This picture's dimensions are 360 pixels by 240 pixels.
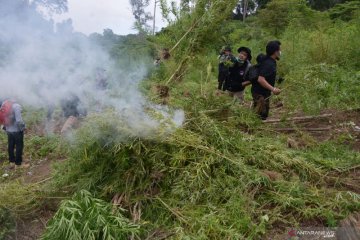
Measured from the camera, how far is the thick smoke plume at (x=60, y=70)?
13.6 feet

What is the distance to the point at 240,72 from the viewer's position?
5.95 meters

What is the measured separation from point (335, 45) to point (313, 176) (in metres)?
6.38

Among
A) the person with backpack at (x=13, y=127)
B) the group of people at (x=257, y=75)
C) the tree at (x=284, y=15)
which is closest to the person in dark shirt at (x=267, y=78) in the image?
the group of people at (x=257, y=75)

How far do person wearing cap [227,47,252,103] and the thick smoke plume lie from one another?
5.59ft

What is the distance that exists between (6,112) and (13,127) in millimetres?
375

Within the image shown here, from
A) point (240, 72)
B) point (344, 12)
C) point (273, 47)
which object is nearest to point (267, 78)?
point (273, 47)

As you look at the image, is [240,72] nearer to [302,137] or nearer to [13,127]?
[302,137]

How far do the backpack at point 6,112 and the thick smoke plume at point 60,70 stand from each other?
601mm

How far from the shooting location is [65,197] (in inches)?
163

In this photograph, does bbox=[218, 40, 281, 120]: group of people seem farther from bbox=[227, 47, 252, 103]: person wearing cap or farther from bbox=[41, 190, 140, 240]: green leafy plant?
bbox=[41, 190, 140, 240]: green leafy plant

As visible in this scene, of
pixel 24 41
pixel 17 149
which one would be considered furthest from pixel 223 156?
pixel 17 149

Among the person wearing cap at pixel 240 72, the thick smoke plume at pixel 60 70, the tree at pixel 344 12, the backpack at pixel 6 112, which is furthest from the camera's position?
the tree at pixel 344 12

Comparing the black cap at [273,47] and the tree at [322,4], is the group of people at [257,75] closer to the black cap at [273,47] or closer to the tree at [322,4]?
the black cap at [273,47]

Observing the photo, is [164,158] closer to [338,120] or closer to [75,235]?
[75,235]
